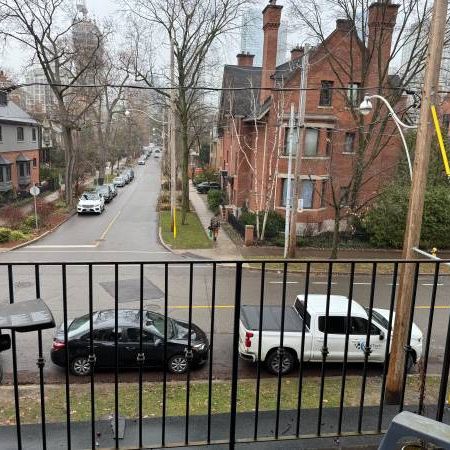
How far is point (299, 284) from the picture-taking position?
16.3m

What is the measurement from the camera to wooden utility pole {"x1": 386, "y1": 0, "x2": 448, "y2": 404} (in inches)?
280

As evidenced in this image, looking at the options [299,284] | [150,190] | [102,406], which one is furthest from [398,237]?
[150,190]

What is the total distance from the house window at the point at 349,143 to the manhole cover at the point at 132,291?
13990 millimetres

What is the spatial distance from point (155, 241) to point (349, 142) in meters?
11.3

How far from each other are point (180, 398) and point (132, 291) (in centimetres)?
754

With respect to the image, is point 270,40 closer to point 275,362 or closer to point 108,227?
point 108,227

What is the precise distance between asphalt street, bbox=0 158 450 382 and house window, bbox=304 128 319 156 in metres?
7.59

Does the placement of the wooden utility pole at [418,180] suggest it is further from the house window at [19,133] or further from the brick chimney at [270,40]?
the house window at [19,133]

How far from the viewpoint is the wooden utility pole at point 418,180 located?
23.4 ft

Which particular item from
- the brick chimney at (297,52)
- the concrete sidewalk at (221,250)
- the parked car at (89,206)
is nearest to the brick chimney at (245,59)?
the brick chimney at (297,52)

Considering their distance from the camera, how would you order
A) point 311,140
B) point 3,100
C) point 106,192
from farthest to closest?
point 106,192
point 3,100
point 311,140

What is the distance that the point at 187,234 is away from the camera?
2462 centimetres

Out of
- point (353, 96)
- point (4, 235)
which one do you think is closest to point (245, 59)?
point (353, 96)

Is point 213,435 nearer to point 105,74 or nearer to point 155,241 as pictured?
point 155,241
